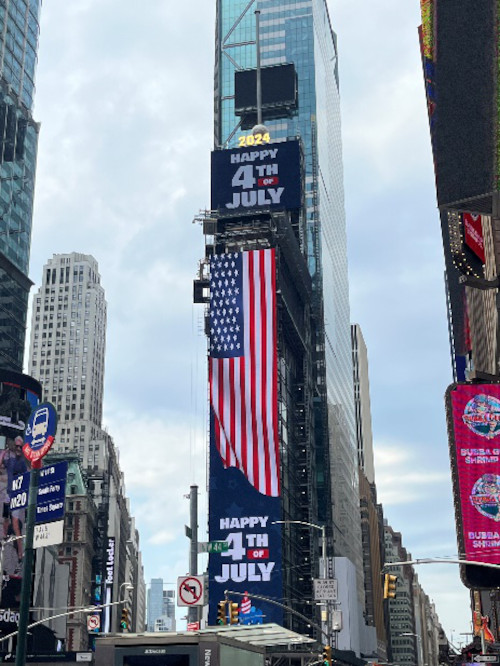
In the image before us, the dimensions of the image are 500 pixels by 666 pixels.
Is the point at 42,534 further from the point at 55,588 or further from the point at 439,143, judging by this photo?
the point at 55,588

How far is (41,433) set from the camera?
77.8 ft

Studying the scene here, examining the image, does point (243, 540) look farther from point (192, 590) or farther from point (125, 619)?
point (192, 590)

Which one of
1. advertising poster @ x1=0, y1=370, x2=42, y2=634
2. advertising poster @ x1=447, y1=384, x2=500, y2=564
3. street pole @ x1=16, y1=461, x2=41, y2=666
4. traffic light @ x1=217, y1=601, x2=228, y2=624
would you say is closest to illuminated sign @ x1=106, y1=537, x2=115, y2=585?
advertising poster @ x1=0, y1=370, x2=42, y2=634

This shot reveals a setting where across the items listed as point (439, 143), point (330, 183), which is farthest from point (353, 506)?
point (439, 143)

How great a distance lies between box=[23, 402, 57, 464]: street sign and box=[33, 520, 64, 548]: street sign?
5.98 ft

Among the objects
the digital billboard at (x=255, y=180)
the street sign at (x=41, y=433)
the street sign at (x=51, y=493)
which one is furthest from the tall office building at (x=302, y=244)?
the street sign at (x=51, y=493)

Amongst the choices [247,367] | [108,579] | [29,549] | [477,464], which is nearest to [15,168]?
[247,367]

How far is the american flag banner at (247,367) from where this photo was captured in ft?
323

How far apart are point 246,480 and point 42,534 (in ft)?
251

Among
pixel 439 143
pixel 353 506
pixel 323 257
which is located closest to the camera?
pixel 439 143

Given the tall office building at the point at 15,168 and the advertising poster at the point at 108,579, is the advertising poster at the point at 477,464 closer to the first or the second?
the tall office building at the point at 15,168

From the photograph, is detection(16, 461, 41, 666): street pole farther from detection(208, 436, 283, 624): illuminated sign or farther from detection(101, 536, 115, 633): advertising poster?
detection(101, 536, 115, 633): advertising poster

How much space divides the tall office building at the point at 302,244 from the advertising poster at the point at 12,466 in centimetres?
2554

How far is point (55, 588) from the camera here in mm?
140125
